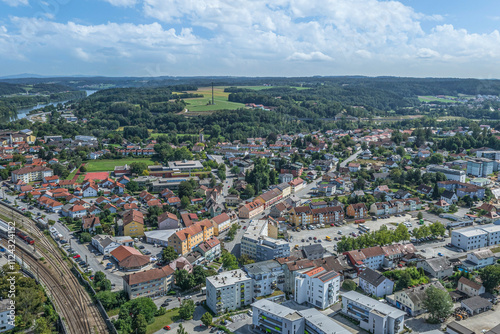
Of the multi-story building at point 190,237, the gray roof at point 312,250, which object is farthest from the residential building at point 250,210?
the gray roof at point 312,250

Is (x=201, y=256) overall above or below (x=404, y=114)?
below

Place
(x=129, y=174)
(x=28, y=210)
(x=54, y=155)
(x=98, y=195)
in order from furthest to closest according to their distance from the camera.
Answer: (x=54, y=155) < (x=129, y=174) < (x=98, y=195) < (x=28, y=210)

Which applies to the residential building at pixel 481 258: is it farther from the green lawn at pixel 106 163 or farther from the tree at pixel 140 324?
the green lawn at pixel 106 163

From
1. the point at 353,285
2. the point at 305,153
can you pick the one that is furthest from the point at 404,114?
the point at 353,285

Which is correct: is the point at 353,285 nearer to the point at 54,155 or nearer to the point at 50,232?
the point at 50,232

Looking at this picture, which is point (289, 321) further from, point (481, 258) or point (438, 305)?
point (481, 258)
